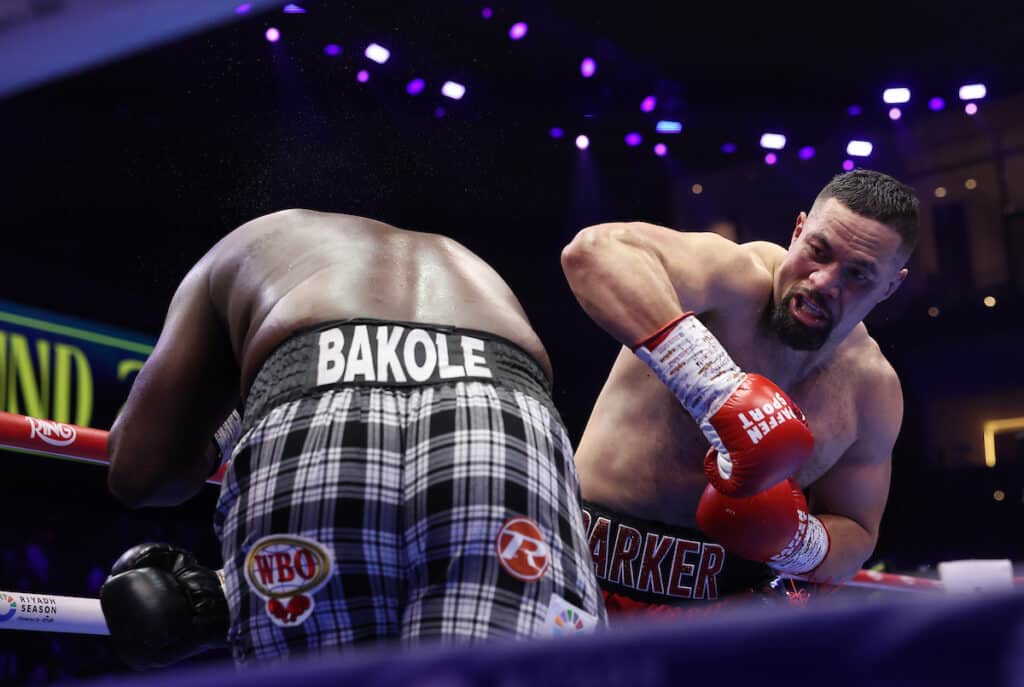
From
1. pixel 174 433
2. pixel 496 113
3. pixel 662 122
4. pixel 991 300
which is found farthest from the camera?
pixel 991 300

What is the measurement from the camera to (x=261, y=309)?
1.37 meters

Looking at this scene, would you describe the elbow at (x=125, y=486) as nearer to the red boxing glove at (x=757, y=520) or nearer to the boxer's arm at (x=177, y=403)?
the boxer's arm at (x=177, y=403)

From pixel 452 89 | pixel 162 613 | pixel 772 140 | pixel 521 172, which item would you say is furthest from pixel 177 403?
pixel 772 140

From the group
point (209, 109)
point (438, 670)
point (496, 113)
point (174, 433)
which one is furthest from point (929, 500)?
point (438, 670)

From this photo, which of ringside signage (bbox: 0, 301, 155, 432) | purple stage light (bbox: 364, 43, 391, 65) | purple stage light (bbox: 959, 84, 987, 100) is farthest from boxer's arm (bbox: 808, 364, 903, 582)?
purple stage light (bbox: 959, 84, 987, 100)

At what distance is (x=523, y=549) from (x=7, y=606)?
3.13 feet

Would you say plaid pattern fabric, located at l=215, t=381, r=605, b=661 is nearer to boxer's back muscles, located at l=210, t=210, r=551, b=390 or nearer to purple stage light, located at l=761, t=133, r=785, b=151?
boxer's back muscles, located at l=210, t=210, r=551, b=390

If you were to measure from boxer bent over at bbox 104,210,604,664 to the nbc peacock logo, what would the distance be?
13.9 inches

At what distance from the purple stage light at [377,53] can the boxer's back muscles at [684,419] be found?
3.45 m

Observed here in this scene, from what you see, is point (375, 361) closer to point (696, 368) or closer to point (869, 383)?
point (696, 368)

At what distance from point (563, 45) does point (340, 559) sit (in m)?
4.99

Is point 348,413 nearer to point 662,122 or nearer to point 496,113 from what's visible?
point 496,113

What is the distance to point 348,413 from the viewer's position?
1.21 meters

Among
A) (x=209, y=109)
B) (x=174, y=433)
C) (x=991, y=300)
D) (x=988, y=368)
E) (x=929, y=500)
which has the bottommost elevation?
(x=929, y=500)
